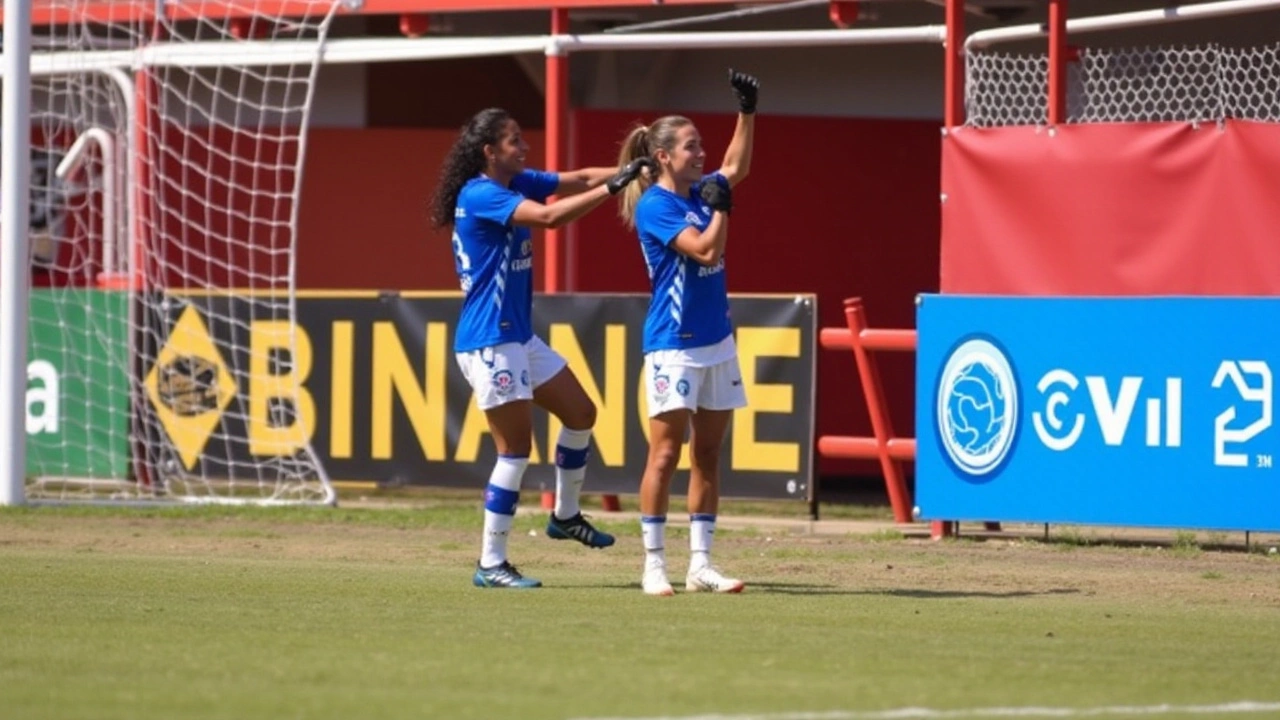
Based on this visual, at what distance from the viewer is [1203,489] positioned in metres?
13.8

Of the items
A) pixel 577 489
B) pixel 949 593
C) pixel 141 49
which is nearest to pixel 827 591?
pixel 949 593

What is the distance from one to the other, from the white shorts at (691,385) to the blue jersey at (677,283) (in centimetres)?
10

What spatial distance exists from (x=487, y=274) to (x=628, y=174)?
109 cm

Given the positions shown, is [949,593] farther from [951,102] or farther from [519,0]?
[519,0]

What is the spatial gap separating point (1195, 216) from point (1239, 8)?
4.32 feet

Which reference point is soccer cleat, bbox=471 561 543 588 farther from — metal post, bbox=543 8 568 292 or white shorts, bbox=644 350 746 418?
metal post, bbox=543 8 568 292

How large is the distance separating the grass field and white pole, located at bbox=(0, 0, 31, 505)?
195cm

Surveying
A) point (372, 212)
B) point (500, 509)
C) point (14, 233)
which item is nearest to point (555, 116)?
point (14, 233)

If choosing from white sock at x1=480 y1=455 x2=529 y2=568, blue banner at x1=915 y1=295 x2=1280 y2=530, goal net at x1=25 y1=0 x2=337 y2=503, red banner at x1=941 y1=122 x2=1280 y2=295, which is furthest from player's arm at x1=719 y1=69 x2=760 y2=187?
goal net at x1=25 y1=0 x2=337 y2=503

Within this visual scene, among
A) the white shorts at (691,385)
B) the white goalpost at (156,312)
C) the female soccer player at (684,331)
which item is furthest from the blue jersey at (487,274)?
the white goalpost at (156,312)

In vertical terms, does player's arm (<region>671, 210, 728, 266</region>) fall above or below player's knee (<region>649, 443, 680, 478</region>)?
above

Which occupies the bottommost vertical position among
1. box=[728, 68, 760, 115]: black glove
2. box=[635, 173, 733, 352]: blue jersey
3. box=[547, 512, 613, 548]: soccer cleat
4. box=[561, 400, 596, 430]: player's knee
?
box=[547, 512, 613, 548]: soccer cleat

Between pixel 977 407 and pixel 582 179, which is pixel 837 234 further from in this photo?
pixel 582 179

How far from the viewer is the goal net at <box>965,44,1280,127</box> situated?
15.5 m
